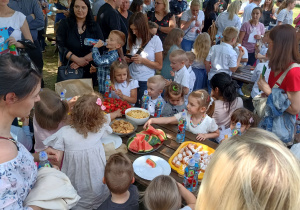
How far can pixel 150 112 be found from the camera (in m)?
3.48

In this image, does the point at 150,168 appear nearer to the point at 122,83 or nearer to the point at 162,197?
the point at 162,197

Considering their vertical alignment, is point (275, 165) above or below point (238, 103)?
above

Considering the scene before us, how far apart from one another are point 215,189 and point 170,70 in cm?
373

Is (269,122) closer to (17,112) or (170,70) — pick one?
(170,70)

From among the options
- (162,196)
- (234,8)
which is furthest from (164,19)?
(162,196)

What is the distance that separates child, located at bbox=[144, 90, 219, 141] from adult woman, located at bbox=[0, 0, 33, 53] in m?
2.36

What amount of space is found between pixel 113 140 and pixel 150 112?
961mm

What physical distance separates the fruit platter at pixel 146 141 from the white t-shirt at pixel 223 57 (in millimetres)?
2624

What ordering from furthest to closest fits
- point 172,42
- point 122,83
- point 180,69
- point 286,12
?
1. point 286,12
2. point 172,42
3. point 180,69
4. point 122,83

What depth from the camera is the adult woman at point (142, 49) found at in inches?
154

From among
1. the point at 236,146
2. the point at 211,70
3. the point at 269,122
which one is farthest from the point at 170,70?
the point at 236,146

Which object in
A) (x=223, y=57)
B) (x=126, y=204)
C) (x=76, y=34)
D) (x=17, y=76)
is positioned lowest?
(x=126, y=204)

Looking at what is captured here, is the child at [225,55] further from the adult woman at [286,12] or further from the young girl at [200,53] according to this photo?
the adult woman at [286,12]

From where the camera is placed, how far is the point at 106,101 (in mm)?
3277
